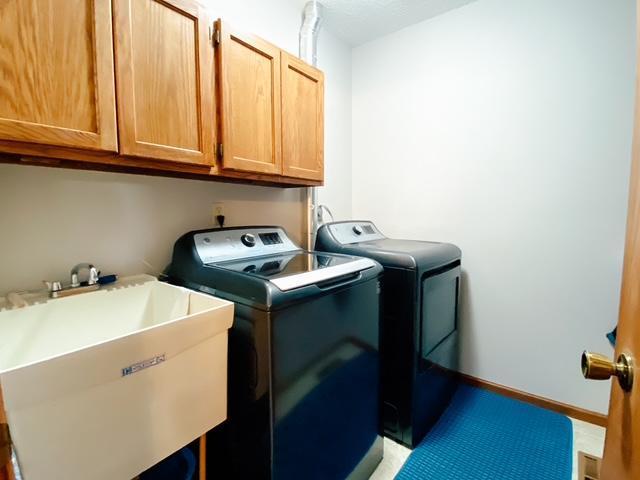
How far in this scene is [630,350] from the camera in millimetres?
579

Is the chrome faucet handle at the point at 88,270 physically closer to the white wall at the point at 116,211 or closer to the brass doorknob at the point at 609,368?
the white wall at the point at 116,211

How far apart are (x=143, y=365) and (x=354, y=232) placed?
1598 mm

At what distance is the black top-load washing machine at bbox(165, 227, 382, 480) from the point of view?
1017 millimetres

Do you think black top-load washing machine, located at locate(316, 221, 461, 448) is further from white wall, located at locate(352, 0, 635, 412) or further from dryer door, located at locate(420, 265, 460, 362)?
white wall, located at locate(352, 0, 635, 412)

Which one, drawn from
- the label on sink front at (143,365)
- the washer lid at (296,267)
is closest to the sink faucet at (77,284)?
the washer lid at (296,267)

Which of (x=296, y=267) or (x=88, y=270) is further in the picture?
(x=296, y=267)

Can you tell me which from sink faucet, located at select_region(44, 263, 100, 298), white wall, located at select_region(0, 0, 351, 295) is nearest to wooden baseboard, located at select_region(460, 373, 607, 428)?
white wall, located at select_region(0, 0, 351, 295)

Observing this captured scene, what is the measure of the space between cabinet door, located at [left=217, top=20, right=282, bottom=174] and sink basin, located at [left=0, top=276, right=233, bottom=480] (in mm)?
668

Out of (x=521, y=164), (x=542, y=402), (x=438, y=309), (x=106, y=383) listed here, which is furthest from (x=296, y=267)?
(x=542, y=402)

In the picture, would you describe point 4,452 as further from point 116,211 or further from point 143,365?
point 116,211

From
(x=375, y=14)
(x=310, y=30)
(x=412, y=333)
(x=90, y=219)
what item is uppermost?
(x=375, y=14)

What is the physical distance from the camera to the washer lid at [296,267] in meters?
1.10

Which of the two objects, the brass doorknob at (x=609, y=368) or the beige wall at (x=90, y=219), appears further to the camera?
the beige wall at (x=90, y=219)

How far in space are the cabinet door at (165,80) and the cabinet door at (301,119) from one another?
1.42ft
